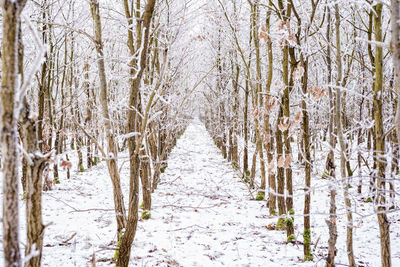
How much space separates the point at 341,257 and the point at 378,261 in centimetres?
50

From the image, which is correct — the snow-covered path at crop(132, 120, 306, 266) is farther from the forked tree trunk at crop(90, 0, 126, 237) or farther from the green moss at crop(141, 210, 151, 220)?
the forked tree trunk at crop(90, 0, 126, 237)

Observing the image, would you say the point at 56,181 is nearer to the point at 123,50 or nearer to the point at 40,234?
the point at 123,50

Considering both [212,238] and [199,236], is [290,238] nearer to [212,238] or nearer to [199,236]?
[212,238]

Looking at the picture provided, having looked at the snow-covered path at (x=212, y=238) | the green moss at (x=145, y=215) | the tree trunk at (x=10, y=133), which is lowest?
the snow-covered path at (x=212, y=238)

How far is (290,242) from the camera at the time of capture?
15.9 ft

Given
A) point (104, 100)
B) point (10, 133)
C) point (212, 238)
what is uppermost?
point (104, 100)

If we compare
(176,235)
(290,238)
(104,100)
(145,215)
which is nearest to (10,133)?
(104,100)

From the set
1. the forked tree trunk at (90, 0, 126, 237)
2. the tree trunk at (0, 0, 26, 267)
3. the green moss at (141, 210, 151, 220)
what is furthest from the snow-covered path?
the tree trunk at (0, 0, 26, 267)

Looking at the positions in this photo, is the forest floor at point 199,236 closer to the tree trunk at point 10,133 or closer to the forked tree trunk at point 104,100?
the forked tree trunk at point 104,100

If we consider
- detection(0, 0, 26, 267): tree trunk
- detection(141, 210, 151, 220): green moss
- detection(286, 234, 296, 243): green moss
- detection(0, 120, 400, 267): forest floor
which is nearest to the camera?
detection(0, 0, 26, 267): tree trunk

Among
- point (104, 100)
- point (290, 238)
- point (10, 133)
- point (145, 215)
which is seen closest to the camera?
point (10, 133)

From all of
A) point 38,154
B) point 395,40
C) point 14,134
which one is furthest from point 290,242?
point 14,134

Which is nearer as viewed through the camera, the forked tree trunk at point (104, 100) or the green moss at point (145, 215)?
the forked tree trunk at point (104, 100)

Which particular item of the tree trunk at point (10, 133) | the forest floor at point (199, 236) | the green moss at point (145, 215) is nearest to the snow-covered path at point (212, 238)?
the forest floor at point (199, 236)
